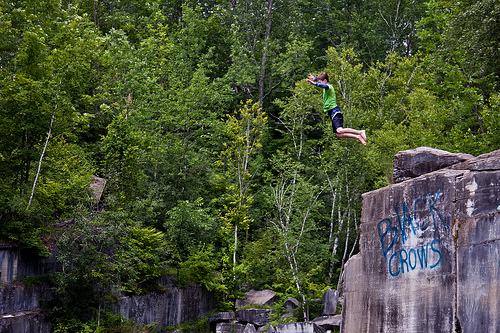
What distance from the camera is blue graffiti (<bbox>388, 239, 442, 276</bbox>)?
8859 millimetres

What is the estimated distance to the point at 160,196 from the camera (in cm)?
2192

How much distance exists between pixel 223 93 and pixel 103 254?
45.7 feet

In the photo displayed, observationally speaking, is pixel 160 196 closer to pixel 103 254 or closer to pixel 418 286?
pixel 103 254

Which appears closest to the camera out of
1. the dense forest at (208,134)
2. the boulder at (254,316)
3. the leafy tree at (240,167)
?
the dense forest at (208,134)

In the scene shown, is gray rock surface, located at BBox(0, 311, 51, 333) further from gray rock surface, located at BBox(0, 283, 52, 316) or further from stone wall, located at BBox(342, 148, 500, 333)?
stone wall, located at BBox(342, 148, 500, 333)

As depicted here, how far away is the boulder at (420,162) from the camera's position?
9523mm

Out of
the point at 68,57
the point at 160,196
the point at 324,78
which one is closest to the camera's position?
the point at 324,78

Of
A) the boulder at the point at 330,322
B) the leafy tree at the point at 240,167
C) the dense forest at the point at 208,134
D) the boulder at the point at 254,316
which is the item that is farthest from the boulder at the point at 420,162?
the leafy tree at the point at 240,167

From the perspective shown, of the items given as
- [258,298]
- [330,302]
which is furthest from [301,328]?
[258,298]

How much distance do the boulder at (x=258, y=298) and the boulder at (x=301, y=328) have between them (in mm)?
2883

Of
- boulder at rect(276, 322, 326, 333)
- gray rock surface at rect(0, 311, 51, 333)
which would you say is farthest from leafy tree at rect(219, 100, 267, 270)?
gray rock surface at rect(0, 311, 51, 333)

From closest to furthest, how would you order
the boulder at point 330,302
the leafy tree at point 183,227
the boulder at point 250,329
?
1. the boulder at point 250,329
2. the boulder at point 330,302
3. the leafy tree at point 183,227

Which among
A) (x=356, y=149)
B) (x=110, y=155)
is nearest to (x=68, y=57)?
(x=110, y=155)

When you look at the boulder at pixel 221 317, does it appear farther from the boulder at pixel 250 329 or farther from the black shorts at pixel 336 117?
the black shorts at pixel 336 117
